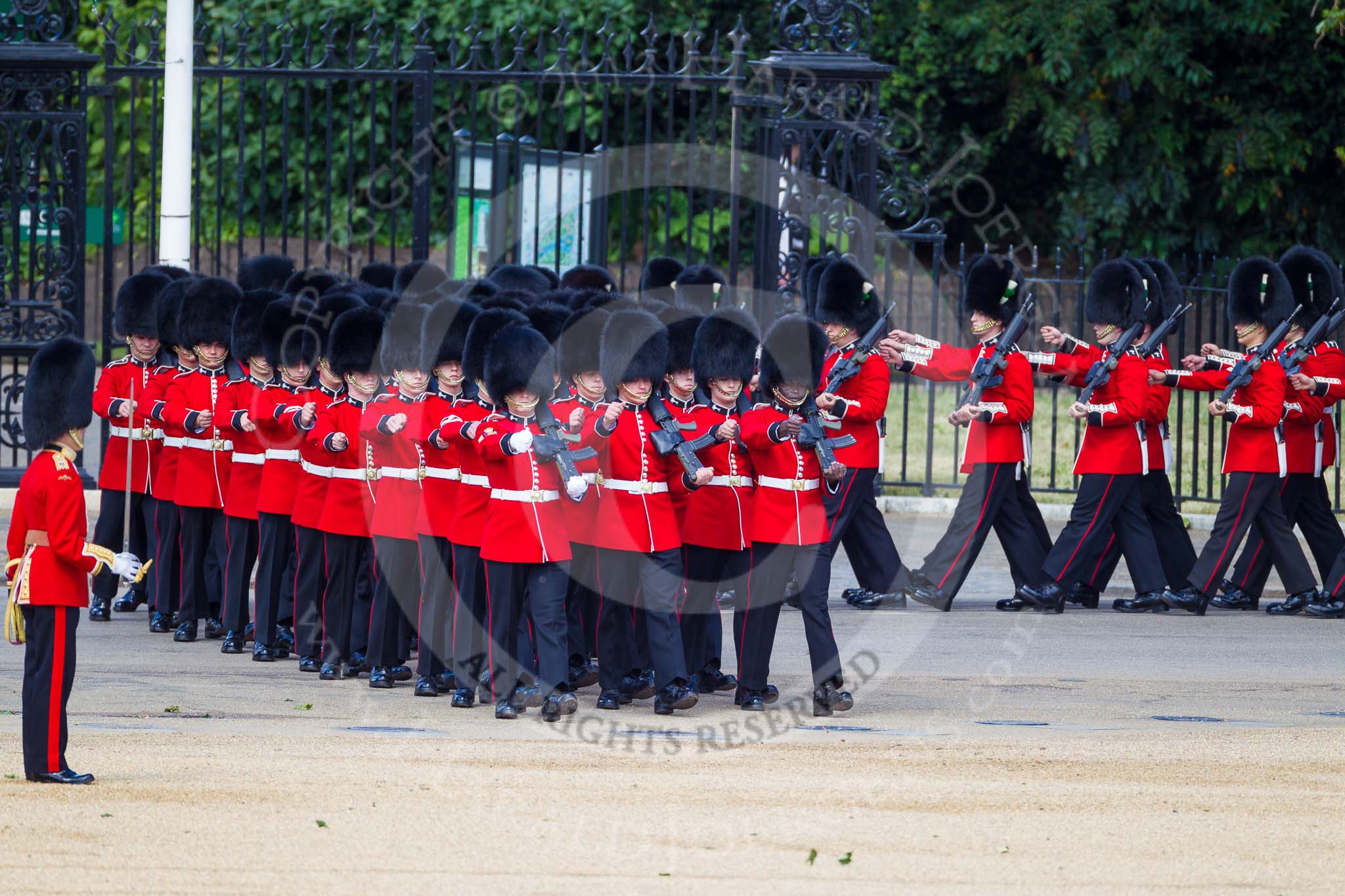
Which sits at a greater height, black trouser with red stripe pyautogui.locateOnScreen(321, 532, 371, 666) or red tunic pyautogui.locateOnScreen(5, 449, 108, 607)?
red tunic pyautogui.locateOnScreen(5, 449, 108, 607)

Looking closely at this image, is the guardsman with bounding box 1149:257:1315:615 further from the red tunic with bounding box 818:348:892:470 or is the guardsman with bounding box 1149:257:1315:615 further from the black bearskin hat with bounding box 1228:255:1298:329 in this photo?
the red tunic with bounding box 818:348:892:470

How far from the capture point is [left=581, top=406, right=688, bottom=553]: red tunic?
21.1 ft

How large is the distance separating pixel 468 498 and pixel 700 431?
79 cm

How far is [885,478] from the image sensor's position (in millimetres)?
12727

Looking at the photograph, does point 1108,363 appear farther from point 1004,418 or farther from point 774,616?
point 774,616

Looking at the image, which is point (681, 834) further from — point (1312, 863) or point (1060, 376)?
point (1060, 376)

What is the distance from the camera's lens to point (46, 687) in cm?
535

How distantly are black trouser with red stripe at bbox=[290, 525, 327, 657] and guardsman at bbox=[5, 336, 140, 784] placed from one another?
1585mm

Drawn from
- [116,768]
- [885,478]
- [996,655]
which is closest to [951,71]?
[885,478]

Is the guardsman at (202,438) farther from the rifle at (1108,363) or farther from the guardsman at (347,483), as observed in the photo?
the rifle at (1108,363)

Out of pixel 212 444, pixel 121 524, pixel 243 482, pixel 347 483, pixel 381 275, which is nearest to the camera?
pixel 347 483

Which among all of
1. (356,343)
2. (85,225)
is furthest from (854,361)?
(85,225)

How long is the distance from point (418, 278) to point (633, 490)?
9.01ft

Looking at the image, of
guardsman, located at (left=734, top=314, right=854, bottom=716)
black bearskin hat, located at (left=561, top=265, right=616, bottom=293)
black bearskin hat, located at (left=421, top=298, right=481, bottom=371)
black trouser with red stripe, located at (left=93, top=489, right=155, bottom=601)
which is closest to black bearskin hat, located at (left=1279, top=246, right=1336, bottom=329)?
black bearskin hat, located at (left=561, top=265, right=616, bottom=293)
